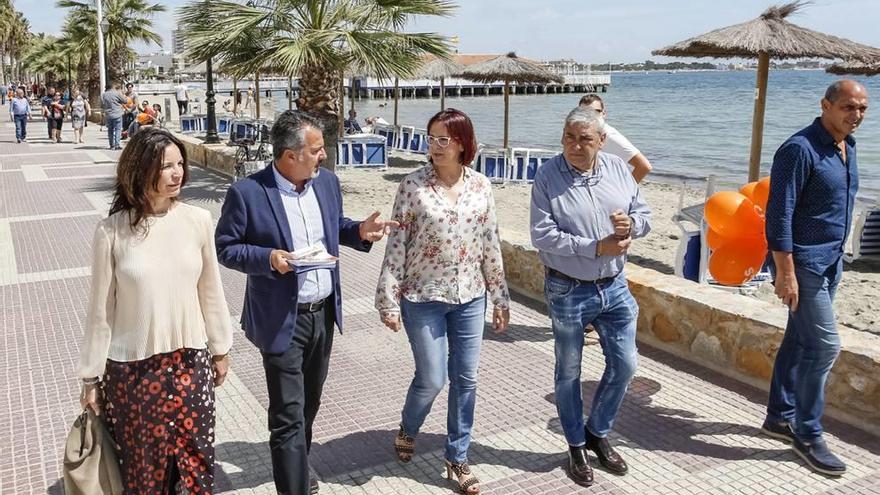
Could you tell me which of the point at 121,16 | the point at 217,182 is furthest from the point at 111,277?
the point at 121,16

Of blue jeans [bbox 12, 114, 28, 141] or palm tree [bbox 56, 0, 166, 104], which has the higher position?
palm tree [bbox 56, 0, 166, 104]

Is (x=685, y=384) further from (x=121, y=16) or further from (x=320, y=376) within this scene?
(x=121, y=16)

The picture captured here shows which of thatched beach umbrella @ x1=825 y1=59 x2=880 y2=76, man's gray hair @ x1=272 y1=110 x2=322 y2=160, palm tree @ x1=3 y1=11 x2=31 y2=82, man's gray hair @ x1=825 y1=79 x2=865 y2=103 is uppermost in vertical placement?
palm tree @ x1=3 y1=11 x2=31 y2=82

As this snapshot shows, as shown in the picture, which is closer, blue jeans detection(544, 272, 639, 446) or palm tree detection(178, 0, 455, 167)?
blue jeans detection(544, 272, 639, 446)

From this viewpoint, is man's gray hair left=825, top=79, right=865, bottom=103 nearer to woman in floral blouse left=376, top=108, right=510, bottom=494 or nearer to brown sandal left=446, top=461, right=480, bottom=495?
woman in floral blouse left=376, top=108, right=510, bottom=494

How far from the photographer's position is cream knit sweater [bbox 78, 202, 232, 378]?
251 centimetres

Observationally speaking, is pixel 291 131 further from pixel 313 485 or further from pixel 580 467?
pixel 580 467

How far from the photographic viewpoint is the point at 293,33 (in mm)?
11852

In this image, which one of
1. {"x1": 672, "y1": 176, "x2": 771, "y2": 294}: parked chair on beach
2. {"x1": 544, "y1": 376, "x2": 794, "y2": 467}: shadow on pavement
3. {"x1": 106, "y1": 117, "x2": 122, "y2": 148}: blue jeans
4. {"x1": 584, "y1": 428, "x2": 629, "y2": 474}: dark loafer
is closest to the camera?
{"x1": 584, "y1": 428, "x2": 629, "y2": 474}: dark loafer

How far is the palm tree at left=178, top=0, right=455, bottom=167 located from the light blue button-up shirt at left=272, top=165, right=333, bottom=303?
8.57 m

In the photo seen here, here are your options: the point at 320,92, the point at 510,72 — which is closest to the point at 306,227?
the point at 320,92

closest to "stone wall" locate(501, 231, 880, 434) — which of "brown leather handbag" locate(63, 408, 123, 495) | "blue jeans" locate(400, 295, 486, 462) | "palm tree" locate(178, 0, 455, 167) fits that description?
"blue jeans" locate(400, 295, 486, 462)

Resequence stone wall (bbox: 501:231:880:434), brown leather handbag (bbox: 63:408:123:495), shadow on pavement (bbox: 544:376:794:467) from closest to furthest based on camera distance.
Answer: brown leather handbag (bbox: 63:408:123:495) < shadow on pavement (bbox: 544:376:794:467) < stone wall (bbox: 501:231:880:434)

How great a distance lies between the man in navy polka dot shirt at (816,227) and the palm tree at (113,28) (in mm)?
29991
